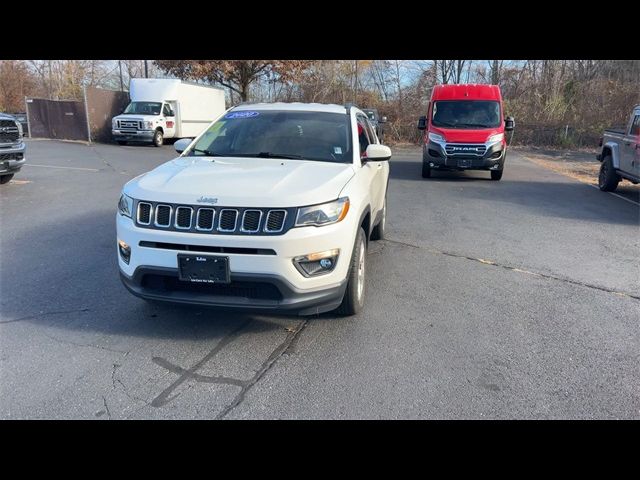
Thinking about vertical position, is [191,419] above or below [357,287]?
below

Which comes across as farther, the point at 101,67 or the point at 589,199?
the point at 101,67

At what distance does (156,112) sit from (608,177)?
63.6ft

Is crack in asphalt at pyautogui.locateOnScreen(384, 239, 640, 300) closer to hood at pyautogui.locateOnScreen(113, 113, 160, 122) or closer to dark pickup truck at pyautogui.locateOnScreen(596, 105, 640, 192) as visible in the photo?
dark pickup truck at pyautogui.locateOnScreen(596, 105, 640, 192)

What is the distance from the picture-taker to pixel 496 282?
5262 mm

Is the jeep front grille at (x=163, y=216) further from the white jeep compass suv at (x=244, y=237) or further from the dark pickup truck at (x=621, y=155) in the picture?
the dark pickup truck at (x=621, y=155)

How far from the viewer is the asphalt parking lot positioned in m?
2.99

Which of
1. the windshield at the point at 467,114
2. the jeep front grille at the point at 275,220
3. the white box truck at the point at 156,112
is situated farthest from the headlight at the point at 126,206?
the white box truck at the point at 156,112

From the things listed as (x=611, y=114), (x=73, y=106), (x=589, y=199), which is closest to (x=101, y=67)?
(x=73, y=106)

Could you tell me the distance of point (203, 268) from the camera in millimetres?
3326

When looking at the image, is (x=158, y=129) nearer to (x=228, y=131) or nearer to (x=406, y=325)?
(x=228, y=131)

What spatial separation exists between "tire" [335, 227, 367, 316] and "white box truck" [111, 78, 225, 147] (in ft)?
63.1

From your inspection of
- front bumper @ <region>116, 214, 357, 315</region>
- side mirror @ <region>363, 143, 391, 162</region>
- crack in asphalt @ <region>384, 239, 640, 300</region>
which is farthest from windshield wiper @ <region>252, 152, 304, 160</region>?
crack in asphalt @ <region>384, 239, 640, 300</region>

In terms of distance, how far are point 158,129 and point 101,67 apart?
29.8m

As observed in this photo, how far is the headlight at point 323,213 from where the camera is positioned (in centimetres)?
339
